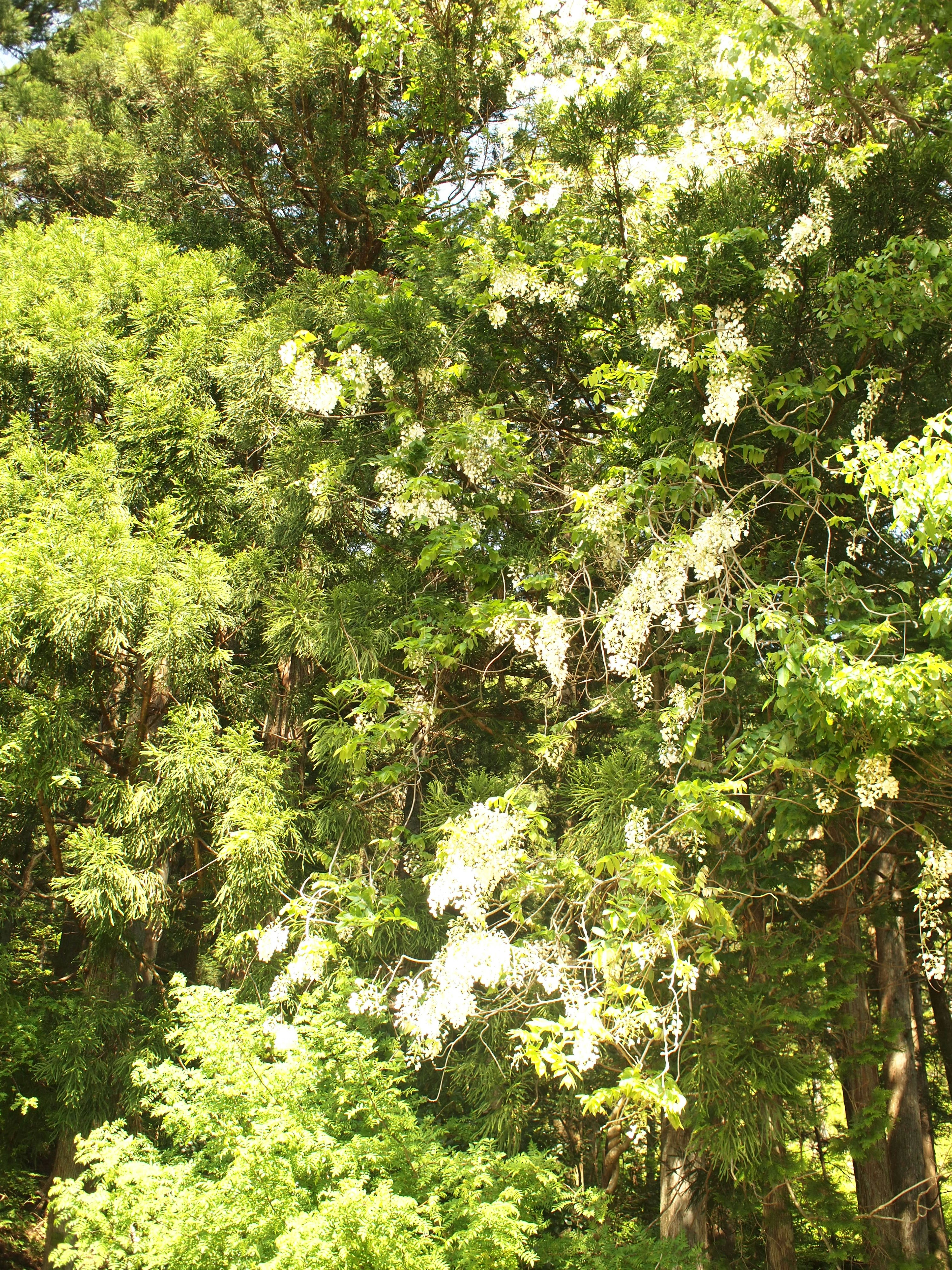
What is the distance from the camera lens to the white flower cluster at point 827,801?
299cm

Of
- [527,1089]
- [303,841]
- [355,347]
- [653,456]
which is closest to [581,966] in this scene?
[527,1089]

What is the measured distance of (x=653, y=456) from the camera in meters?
3.81

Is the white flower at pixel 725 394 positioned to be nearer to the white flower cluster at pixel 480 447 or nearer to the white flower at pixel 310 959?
the white flower cluster at pixel 480 447

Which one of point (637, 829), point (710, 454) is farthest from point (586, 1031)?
point (710, 454)

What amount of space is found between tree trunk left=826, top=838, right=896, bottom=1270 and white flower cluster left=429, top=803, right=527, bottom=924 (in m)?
1.40

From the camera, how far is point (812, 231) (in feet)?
11.5

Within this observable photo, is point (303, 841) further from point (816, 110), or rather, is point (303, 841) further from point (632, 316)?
point (816, 110)

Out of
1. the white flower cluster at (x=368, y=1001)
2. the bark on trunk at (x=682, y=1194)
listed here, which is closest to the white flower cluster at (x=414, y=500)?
the white flower cluster at (x=368, y=1001)

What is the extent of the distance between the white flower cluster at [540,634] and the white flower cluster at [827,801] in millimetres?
1064

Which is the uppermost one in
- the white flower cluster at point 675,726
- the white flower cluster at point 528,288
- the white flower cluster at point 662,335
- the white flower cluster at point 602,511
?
the white flower cluster at point 528,288

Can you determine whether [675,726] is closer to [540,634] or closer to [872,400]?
[540,634]

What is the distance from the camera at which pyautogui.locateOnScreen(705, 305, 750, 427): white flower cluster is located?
337 centimetres

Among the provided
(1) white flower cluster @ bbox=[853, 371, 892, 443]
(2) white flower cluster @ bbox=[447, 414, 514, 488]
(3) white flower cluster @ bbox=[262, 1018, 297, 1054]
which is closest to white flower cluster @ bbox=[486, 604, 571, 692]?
(2) white flower cluster @ bbox=[447, 414, 514, 488]

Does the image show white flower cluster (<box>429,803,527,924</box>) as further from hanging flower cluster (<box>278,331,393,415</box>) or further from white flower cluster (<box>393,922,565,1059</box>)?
hanging flower cluster (<box>278,331,393,415</box>)
